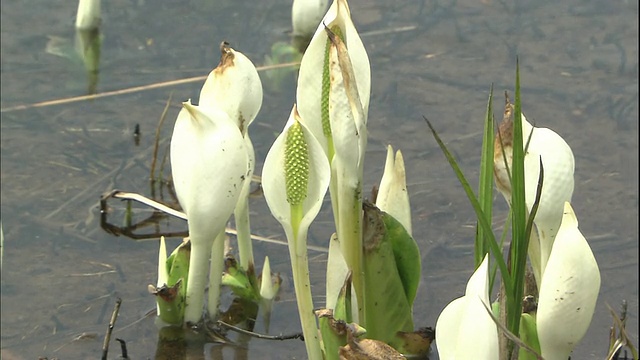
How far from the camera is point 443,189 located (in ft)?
10.5

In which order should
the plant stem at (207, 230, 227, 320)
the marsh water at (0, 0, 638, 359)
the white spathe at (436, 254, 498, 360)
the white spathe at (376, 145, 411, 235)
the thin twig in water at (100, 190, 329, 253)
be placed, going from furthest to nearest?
the thin twig in water at (100, 190, 329, 253)
the marsh water at (0, 0, 638, 359)
the plant stem at (207, 230, 227, 320)
the white spathe at (376, 145, 411, 235)
the white spathe at (436, 254, 498, 360)

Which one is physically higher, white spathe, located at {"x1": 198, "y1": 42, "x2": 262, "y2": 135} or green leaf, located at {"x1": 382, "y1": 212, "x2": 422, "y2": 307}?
white spathe, located at {"x1": 198, "y1": 42, "x2": 262, "y2": 135}

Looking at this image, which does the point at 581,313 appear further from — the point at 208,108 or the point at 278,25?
the point at 278,25

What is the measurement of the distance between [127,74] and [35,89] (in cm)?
30

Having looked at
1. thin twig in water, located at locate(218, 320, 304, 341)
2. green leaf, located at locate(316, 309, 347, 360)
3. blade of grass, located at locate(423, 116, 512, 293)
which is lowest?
thin twig in water, located at locate(218, 320, 304, 341)

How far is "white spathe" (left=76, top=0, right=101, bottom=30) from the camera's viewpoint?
4.05 metres

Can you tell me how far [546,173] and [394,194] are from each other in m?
0.40

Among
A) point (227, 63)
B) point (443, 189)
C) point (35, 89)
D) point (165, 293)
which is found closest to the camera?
point (227, 63)

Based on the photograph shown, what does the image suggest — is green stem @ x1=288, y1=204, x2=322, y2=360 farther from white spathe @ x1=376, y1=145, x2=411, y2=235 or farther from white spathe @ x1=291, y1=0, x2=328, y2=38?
white spathe @ x1=291, y1=0, x2=328, y2=38

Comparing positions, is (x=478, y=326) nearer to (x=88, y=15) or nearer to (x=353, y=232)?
(x=353, y=232)

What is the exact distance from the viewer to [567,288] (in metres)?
1.95

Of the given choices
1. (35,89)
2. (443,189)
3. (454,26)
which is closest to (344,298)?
(443,189)

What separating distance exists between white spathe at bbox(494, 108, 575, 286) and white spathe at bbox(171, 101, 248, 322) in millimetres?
470

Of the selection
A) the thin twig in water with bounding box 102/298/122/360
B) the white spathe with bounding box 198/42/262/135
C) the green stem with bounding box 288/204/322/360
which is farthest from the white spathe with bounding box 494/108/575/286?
the thin twig in water with bounding box 102/298/122/360
